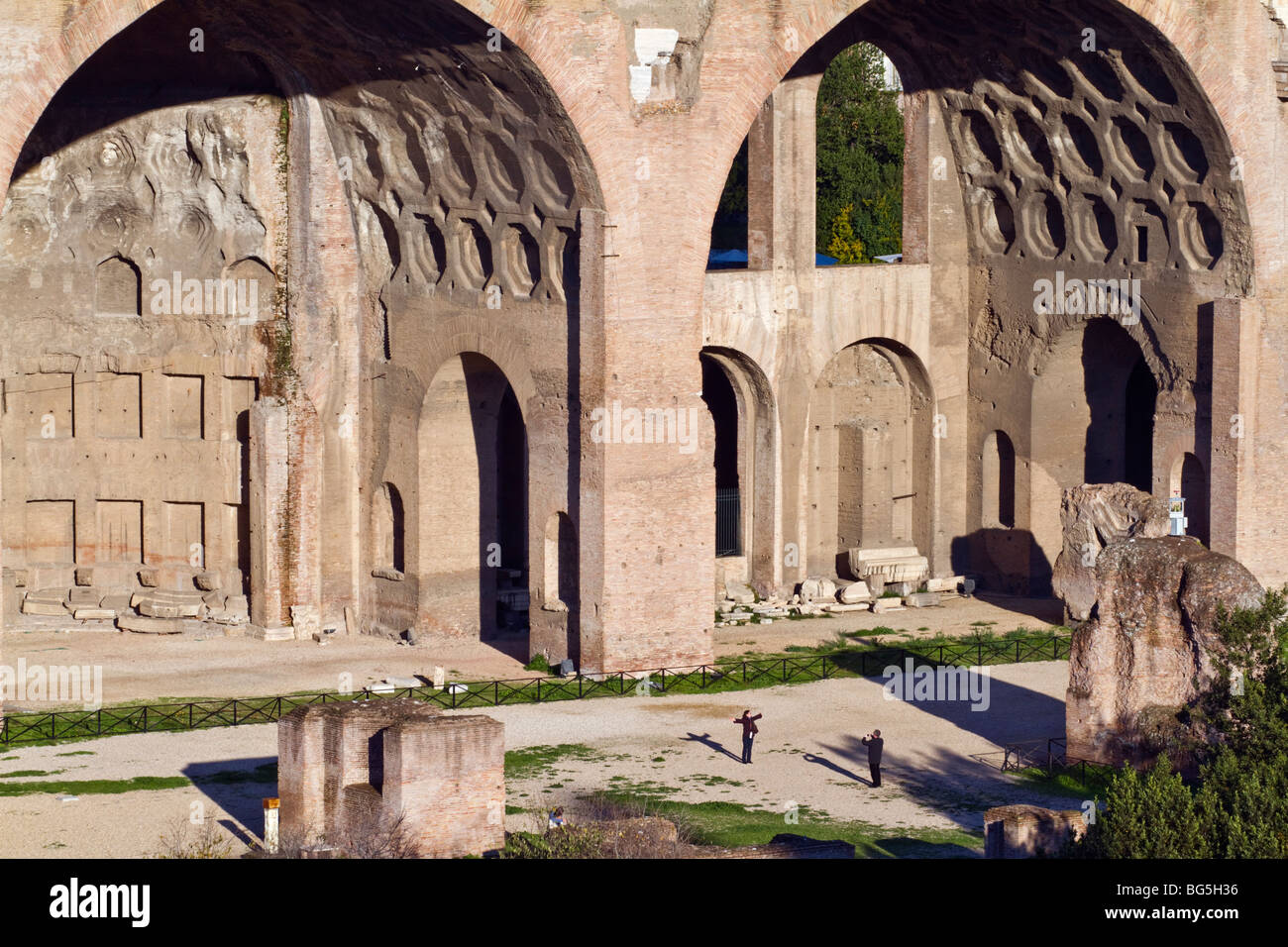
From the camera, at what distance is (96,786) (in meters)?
26.4

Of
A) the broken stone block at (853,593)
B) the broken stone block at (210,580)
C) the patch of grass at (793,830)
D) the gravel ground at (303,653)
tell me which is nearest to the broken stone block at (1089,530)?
the gravel ground at (303,653)

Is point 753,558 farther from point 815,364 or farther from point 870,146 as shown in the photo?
point 870,146

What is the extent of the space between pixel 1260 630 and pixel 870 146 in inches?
1419

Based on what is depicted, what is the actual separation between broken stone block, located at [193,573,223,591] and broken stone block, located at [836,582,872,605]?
9.50m

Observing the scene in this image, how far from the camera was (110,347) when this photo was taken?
36281 millimetres

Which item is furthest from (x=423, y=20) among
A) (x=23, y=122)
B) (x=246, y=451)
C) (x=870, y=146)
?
(x=870, y=146)
